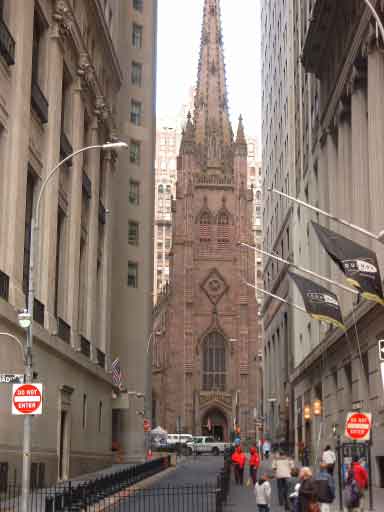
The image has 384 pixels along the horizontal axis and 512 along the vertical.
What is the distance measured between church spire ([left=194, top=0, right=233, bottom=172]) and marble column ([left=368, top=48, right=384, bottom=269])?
313 ft

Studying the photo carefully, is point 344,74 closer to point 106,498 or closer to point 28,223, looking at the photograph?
point 28,223

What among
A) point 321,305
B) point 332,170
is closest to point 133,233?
point 332,170

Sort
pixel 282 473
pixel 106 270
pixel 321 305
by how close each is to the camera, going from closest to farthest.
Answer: pixel 282 473
pixel 321 305
pixel 106 270

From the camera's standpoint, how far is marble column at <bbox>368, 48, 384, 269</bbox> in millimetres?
29266

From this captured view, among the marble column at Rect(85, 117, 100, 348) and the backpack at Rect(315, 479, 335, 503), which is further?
Answer: the marble column at Rect(85, 117, 100, 348)

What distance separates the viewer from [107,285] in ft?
145

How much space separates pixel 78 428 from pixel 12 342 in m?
11.7

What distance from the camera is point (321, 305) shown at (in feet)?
86.2

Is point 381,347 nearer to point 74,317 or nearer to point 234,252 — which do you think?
point 74,317

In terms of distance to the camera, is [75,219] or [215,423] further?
[215,423]

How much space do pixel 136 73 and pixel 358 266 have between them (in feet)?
148

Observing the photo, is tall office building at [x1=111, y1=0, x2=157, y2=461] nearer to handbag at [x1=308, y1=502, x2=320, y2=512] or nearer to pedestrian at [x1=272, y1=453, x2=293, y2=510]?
pedestrian at [x1=272, y1=453, x2=293, y2=510]

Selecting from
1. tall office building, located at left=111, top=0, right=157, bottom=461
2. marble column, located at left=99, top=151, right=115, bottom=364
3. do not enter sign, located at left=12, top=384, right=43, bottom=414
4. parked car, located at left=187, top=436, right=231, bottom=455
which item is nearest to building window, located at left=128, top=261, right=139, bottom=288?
tall office building, located at left=111, top=0, right=157, bottom=461

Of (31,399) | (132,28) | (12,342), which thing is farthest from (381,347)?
(132,28)
